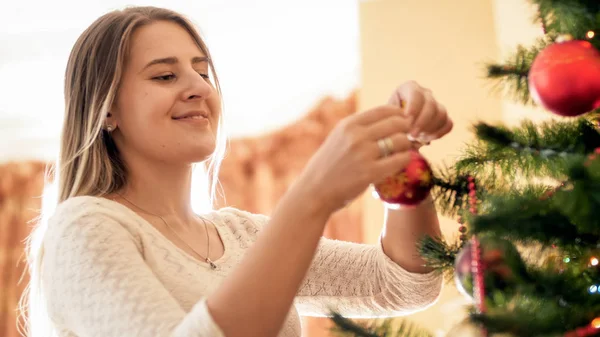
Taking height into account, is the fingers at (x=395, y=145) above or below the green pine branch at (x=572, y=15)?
below

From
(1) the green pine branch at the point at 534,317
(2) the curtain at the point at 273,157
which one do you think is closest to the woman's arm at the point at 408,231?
(1) the green pine branch at the point at 534,317

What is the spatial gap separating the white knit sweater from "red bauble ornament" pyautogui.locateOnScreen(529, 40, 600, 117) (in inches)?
10.7

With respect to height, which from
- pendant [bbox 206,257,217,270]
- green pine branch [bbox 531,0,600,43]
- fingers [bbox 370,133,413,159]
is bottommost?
pendant [bbox 206,257,217,270]

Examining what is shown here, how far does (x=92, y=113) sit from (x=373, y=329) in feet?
2.38

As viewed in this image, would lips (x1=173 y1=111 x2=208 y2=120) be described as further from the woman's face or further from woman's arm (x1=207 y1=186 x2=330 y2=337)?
woman's arm (x1=207 y1=186 x2=330 y2=337)

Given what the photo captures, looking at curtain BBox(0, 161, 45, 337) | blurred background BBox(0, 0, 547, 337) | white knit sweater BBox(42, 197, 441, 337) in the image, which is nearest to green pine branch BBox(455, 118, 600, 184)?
white knit sweater BBox(42, 197, 441, 337)

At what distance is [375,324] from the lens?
0.54 meters

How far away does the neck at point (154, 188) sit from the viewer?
1077mm

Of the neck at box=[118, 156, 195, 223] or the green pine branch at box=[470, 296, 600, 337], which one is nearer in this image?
the green pine branch at box=[470, 296, 600, 337]

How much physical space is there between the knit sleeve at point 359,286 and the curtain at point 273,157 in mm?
1562

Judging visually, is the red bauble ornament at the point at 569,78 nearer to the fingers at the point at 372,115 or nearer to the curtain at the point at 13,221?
the fingers at the point at 372,115

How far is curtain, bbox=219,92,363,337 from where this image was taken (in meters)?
2.69

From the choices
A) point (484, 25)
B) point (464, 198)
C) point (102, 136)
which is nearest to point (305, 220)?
point (464, 198)

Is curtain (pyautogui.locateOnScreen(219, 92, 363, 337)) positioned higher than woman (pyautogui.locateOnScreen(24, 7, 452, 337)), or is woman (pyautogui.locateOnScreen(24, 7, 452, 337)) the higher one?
woman (pyautogui.locateOnScreen(24, 7, 452, 337))
